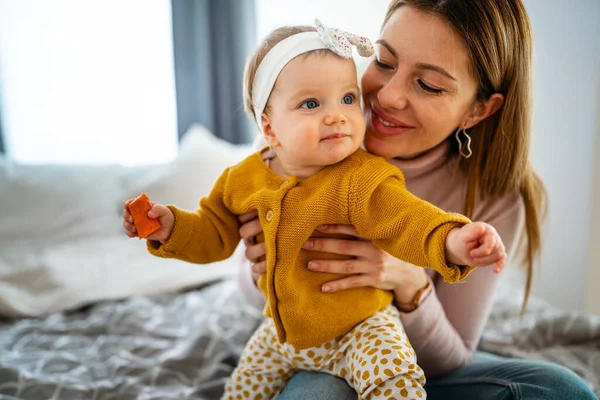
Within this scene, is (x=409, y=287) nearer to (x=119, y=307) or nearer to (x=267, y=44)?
(x=267, y=44)

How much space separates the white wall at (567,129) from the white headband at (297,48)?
4.03 ft

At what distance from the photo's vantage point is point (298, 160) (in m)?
0.99

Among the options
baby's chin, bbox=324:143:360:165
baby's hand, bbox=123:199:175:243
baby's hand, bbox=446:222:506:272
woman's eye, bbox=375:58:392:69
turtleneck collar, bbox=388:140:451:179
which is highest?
woman's eye, bbox=375:58:392:69

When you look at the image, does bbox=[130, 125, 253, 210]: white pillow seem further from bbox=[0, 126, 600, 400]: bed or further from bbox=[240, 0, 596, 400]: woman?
bbox=[240, 0, 596, 400]: woman

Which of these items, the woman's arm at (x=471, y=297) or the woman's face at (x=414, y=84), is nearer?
the woman's face at (x=414, y=84)

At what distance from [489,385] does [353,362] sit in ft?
1.24

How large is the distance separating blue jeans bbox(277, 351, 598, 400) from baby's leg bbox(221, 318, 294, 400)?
39mm

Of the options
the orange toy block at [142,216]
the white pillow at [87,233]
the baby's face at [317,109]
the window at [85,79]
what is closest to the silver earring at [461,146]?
the baby's face at [317,109]

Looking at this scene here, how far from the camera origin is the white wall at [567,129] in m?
1.84

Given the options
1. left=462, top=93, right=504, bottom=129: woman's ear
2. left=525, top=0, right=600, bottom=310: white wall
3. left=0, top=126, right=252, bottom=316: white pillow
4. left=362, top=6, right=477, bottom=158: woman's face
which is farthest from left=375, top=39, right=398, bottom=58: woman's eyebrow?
left=0, top=126, right=252, bottom=316: white pillow

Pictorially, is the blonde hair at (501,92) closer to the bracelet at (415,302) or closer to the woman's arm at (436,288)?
the woman's arm at (436,288)

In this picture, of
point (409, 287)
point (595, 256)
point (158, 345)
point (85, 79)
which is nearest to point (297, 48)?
point (409, 287)

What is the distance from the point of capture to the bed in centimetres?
145

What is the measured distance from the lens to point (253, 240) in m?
1.11
